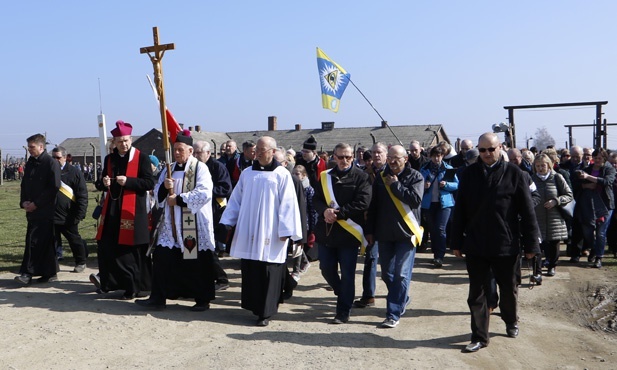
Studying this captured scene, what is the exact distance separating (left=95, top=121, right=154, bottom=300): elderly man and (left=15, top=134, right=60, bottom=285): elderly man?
3.44ft

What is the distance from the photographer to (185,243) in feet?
24.1

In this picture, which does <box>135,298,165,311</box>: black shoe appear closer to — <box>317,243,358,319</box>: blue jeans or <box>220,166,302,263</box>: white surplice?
<box>220,166,302,263</box>: white surplice

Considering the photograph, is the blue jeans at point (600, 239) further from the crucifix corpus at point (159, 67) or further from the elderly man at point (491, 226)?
the crucifix corpus at point (159, 67)

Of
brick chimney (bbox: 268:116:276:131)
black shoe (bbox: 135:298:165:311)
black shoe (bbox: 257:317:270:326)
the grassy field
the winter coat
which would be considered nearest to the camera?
black shoe (bbox: 257:317:270:326)

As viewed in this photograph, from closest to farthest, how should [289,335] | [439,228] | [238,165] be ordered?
[289,335] → [439,228] → [238,165]

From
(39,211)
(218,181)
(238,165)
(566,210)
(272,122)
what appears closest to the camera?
(218,181)

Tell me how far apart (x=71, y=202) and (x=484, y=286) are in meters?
6.67

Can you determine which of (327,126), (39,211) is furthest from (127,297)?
(327,126)

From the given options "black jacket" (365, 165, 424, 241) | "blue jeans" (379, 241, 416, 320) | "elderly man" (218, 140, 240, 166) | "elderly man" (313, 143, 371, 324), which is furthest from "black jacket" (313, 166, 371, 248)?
"elderly man" (218, 140, 240, 166)

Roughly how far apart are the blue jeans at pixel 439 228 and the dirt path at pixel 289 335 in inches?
66.9

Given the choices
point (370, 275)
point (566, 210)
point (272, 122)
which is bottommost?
point (370, 275)

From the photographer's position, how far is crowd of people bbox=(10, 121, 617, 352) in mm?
5910

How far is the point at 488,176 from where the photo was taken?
19.2 ft

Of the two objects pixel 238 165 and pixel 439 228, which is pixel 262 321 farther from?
pixel 238 165
